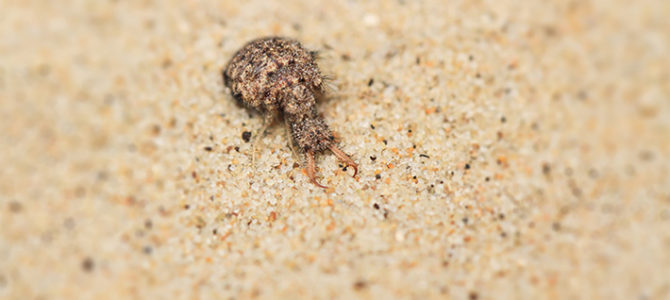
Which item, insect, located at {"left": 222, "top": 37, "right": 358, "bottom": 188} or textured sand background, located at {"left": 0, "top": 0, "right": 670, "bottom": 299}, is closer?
textured sand background, located at {"left": 0, "top": 0, "right": 670, "bottom": 299}

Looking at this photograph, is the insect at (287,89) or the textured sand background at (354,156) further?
the insect at (287,89)

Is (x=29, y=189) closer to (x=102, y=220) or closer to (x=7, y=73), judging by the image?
(x=102, y=220)

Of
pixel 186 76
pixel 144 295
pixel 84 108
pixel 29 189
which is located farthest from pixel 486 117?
pixel 29 189

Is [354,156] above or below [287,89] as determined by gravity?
below
